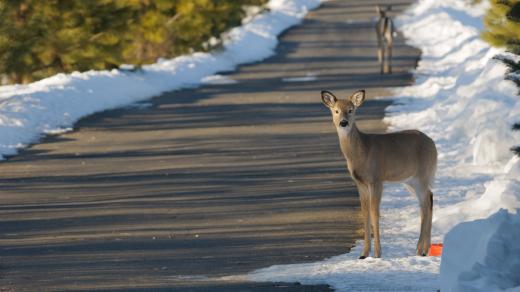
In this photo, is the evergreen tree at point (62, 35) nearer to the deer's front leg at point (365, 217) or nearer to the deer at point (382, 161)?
the deer at point (382, 161)

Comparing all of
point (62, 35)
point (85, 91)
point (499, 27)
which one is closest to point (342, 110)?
point (499, 27)

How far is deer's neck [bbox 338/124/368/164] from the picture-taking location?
12.2m

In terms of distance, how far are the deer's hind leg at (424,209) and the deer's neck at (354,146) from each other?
23.4 inches

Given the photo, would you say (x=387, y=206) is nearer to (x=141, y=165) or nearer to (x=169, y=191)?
(x=169, y=191)

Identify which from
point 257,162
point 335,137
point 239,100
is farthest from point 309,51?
point 257,162

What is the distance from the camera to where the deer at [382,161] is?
39.8 ft

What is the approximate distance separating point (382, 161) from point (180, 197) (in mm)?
4330

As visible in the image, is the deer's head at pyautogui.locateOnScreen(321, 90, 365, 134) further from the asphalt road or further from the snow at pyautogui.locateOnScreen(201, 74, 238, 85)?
the snow at pyautogui.locateOnScreen(201, 74, 238, 85)

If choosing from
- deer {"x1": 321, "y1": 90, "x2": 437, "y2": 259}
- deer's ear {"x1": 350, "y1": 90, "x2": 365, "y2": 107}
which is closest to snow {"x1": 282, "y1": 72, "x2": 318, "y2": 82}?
deer's ear {"x1": 350, "y1": 90, "x2": 365, "y2": 107}

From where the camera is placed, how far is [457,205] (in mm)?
13930

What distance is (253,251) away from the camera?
12.3 m

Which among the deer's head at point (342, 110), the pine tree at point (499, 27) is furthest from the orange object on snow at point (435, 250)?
the pine tree at point (499, 27)

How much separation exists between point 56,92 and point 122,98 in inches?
110

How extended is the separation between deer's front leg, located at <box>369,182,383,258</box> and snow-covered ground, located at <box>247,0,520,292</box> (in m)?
0.14
